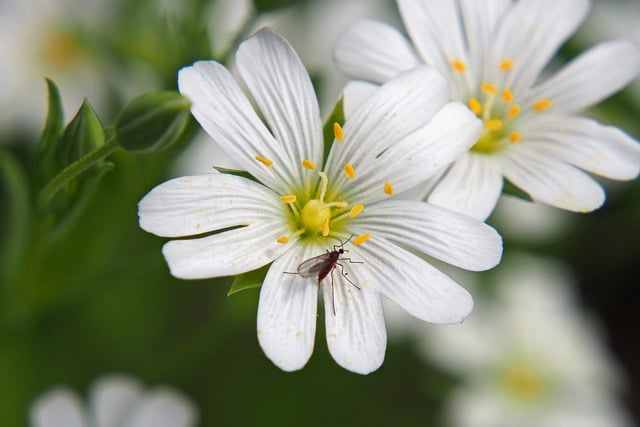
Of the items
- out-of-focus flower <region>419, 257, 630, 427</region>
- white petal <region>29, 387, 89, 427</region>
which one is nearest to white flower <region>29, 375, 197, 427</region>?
white petal <region>29, 387, 89, 427</region>

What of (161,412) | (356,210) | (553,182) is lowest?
(161,412)

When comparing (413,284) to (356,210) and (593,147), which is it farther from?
(593,147)

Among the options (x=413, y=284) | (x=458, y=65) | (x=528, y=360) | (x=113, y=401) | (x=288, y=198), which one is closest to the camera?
(x=413, y=284)

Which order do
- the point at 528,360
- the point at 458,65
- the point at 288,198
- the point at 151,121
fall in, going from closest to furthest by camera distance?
the point at 151,121
the point at 288,198
the point at 458,65
the point at 528,360

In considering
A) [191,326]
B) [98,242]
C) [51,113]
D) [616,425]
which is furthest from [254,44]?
[616,425]

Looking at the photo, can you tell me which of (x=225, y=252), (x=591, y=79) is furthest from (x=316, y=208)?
(x=591, y=79)

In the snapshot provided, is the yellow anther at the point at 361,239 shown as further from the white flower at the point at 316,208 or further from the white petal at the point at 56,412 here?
the white petal at the point at 56,412

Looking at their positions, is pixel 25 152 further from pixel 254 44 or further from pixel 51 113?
pixel 254 44

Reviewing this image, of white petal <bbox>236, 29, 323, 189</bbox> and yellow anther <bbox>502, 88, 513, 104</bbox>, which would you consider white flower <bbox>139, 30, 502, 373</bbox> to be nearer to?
white petal <bbox>236, 29, 323, 189</bbox>

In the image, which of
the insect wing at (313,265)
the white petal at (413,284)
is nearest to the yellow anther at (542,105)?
the white petal at (413,284)
